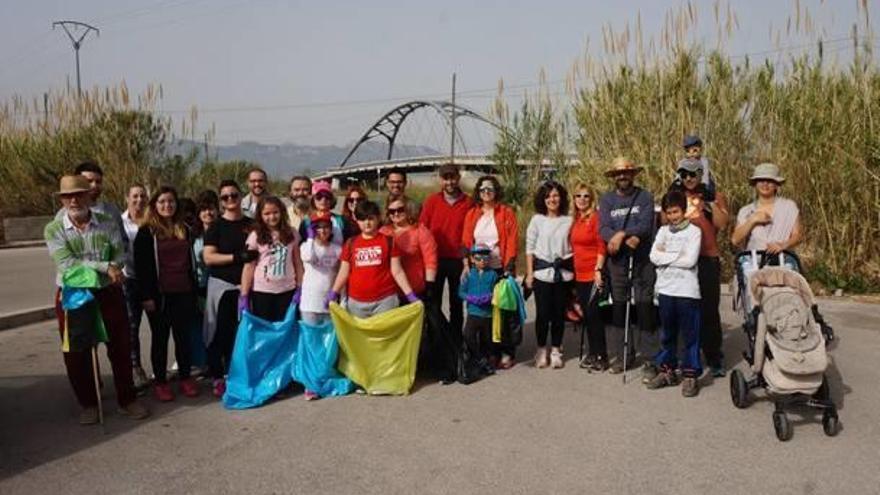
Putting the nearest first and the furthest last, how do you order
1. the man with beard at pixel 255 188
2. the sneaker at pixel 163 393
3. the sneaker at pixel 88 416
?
the sneaker at pixel 88 416 → the sneaker at pixel 163 393 → the man with beard at pixel 255 188

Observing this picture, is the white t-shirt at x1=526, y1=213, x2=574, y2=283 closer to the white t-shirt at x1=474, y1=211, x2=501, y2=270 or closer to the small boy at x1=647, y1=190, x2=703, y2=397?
the white t-shirt at x1=474, y1=211, x2=501, y2=270

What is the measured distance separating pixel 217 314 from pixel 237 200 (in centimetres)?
90

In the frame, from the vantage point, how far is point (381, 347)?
518 cm

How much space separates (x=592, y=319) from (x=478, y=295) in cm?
97

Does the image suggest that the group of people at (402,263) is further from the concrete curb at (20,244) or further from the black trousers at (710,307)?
the concrete curb at (20,244)

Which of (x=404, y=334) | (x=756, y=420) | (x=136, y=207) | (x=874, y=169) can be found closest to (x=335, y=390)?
(x=404, y=334)

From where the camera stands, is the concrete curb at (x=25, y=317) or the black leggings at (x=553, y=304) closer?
the black leggings at (x=553, y=304)

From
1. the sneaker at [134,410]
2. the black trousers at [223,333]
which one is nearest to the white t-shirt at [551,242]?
the black trousers at [223,333]

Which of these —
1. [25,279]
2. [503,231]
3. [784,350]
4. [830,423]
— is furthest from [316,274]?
[25,279]

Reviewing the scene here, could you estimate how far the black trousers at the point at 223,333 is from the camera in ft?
17.1

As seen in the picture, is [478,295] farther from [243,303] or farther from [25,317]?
[25,317]

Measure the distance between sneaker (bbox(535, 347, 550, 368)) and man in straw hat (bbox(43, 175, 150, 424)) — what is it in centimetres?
315

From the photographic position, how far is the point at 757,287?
4.68 m

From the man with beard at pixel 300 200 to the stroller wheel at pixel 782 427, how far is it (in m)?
3.92
